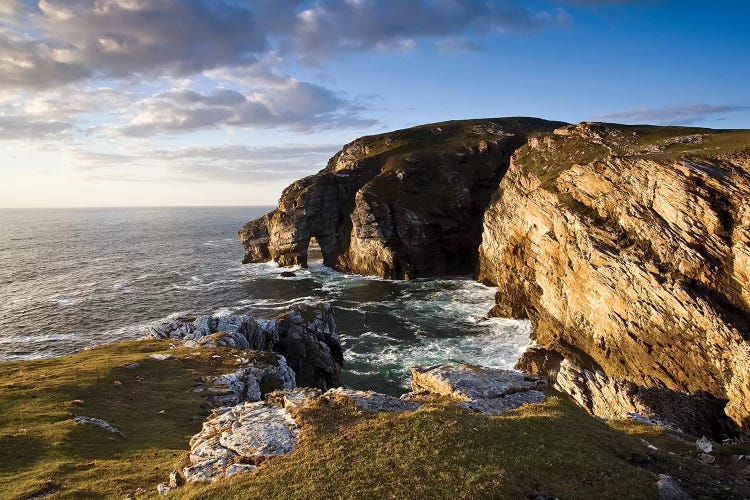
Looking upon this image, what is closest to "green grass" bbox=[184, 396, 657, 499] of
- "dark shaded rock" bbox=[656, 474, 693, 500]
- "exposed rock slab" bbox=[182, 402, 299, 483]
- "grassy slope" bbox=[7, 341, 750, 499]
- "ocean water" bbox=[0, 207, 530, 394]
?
"grassy slope" bbox=[7, 341, 750, 499]

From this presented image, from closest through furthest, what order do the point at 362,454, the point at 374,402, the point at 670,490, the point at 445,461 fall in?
the point at 670,490 → the point at 445,461 → the point at 362,454 → the point at 374,402

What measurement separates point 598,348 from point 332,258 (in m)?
94.4

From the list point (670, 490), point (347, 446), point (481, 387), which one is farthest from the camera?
point (481, 387)

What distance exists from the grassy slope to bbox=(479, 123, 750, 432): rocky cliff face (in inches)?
853

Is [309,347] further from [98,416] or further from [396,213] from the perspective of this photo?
[396,213]

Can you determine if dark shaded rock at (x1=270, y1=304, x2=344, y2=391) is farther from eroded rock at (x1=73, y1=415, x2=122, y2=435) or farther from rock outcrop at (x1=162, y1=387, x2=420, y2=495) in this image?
rock outcrop at (x1=162, y1=387, x2=420, y2=495)

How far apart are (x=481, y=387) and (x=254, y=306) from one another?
76032 mm

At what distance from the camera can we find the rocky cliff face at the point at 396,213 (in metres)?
126

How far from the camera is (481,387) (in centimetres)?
3181

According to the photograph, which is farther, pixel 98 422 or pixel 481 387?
pixel 98 422

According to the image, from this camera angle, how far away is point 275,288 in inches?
4537

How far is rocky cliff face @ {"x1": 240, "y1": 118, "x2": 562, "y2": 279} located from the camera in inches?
4956

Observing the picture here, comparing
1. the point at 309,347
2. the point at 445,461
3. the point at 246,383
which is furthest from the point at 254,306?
the point at 445,461

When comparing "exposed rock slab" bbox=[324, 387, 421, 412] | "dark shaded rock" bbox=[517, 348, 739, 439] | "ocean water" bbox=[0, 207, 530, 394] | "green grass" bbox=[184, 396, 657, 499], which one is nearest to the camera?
"green grass" bbox=[184, 396, 657, 499]
